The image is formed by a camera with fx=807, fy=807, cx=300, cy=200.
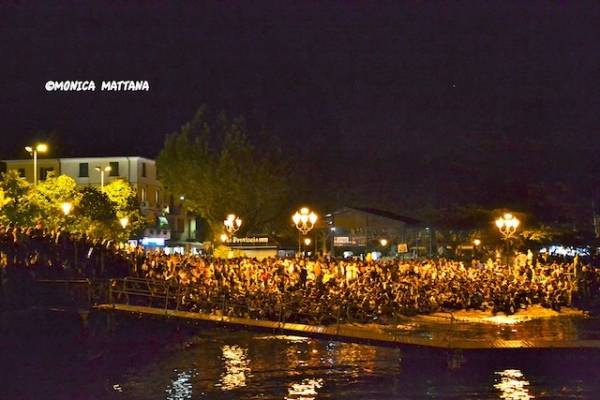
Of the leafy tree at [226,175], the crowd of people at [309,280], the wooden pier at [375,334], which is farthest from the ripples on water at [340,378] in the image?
the leafy tree at [226,175]

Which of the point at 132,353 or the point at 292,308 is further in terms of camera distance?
the point at 292,308

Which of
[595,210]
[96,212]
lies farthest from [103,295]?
[595,210]

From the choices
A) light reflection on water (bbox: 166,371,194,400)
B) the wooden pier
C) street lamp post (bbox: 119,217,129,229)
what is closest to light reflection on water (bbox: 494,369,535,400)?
the wooden pier

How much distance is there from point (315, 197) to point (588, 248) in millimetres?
18673

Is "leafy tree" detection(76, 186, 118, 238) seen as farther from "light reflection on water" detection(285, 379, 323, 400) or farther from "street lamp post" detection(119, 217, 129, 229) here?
"light reflection on water" detection(285, 379, 323, 400)

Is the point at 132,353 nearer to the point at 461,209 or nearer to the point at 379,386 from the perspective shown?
the point at 379,386

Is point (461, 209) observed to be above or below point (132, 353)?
above

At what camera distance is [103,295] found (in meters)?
20.5

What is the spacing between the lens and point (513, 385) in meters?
12.8

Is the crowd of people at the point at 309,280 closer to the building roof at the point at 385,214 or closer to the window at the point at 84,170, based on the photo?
the building roof at the point at 385,214

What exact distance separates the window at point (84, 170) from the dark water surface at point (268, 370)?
Answer: 148 ft

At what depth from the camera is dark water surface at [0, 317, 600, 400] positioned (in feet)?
41.8

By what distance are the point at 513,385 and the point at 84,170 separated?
177ft

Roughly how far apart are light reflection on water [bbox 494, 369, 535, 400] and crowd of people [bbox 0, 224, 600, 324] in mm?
7472
